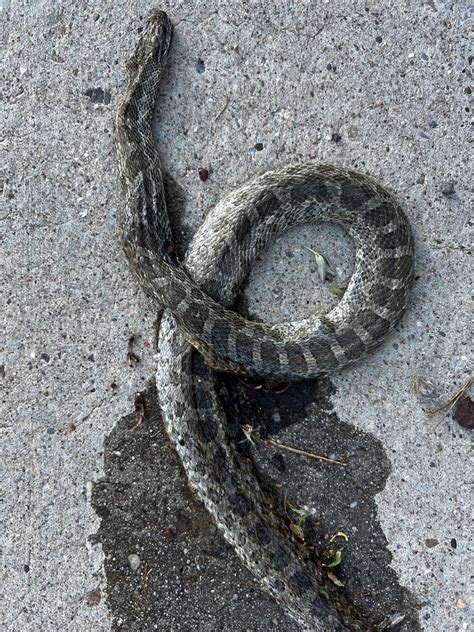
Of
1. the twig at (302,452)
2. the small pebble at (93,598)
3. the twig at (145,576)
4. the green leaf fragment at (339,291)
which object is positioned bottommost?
the small pebble at (93,598)

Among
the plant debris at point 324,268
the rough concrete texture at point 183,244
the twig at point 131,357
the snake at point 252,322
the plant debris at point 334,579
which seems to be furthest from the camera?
the twig at point 131,357

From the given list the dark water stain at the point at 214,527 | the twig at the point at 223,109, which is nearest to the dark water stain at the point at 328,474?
the dark water stain at the point at 214,527

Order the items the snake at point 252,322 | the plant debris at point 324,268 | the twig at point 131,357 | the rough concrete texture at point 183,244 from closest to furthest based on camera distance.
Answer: the snake at point 252,322 < the rough concrete texture at point 183,244 < the plant debris at point 324,268 < the twig at point 131,357

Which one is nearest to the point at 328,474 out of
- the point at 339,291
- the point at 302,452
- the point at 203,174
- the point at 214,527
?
the point at 302,452

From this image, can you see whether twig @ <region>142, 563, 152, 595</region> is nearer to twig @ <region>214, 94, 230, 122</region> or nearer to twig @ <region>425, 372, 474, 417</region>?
twig @ <region>425, 372, 474, 417</region>

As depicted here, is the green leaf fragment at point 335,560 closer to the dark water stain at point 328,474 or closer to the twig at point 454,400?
the dark water stain at point 328,474

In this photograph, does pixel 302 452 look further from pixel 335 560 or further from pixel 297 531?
pixel 335 560

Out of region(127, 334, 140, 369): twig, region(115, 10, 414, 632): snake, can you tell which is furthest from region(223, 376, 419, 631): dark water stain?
region(127, 334, 140, 369): twig
